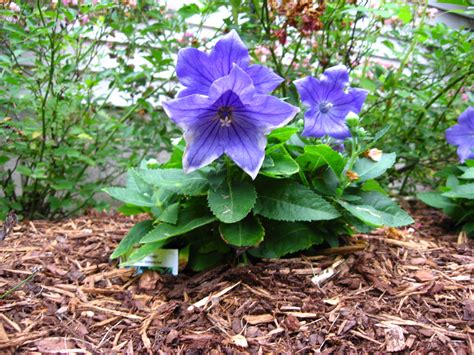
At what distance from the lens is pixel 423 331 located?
131 centimetres

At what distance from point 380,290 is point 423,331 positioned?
0.26 m

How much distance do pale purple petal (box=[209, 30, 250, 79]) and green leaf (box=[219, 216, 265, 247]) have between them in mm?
515

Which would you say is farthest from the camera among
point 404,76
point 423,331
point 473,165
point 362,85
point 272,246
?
point 404,76

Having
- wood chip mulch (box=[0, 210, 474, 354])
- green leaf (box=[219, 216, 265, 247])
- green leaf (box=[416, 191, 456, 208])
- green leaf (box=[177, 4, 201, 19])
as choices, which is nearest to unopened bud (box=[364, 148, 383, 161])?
wood chip mulch (box=[0, 210, 474, 354])

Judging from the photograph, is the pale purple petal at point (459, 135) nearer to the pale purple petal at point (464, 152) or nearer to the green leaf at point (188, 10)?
the pale purple petal at point (464, 152)

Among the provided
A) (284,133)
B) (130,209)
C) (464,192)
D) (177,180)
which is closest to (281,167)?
(284,133)

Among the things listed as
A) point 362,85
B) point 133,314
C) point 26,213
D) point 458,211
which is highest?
point 362,85

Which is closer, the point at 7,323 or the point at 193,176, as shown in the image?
the point at 7,323

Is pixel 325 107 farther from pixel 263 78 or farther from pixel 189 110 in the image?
pixel 189 110

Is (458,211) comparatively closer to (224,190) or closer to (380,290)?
(380,290)

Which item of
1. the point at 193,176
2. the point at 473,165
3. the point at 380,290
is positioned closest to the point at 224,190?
the point at 193,176

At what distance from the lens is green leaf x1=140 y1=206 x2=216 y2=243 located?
1.50 m

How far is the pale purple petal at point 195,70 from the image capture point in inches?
54.1

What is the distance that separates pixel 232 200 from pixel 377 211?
1.90 feet
